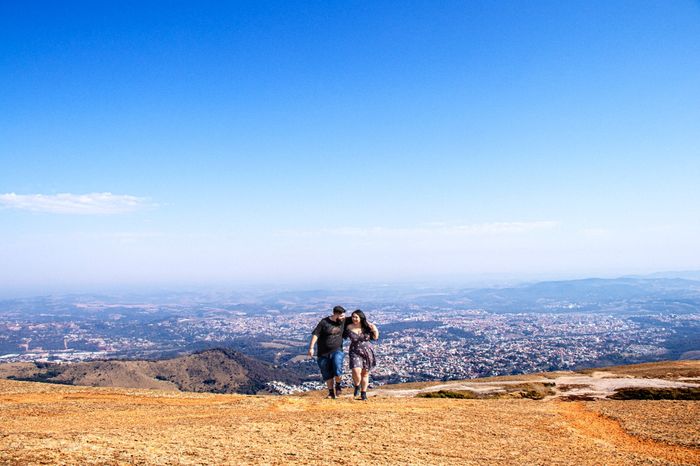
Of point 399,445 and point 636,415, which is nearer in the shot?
point 399,445

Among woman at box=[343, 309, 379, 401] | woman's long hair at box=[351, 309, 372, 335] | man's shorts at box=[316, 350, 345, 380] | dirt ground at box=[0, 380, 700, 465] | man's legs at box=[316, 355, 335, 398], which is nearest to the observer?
dirt ground at box=[0, 380, 700, 465]

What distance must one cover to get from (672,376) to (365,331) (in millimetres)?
21203

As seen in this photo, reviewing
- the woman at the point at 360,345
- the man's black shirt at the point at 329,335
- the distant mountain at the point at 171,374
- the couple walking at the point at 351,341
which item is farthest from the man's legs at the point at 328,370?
the distant mountain at the point at 171,374

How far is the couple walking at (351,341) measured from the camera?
15.1 metres

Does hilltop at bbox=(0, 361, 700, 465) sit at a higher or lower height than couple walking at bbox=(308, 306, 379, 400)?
lower

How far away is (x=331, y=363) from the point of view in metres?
15.5

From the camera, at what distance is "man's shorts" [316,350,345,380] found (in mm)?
15398

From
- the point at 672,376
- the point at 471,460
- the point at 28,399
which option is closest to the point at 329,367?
Answer: the point at 471,460

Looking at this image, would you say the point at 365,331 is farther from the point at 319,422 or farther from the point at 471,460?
the point at 471,460

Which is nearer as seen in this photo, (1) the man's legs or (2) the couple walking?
(2) the couple walking

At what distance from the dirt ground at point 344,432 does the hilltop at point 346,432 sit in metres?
0.03

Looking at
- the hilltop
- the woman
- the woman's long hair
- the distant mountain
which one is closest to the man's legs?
the woman

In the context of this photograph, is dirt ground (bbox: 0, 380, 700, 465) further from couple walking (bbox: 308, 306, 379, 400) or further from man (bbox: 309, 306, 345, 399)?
man (bbox: 309, 306, 345, 399)

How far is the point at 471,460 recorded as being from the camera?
28.7ft
